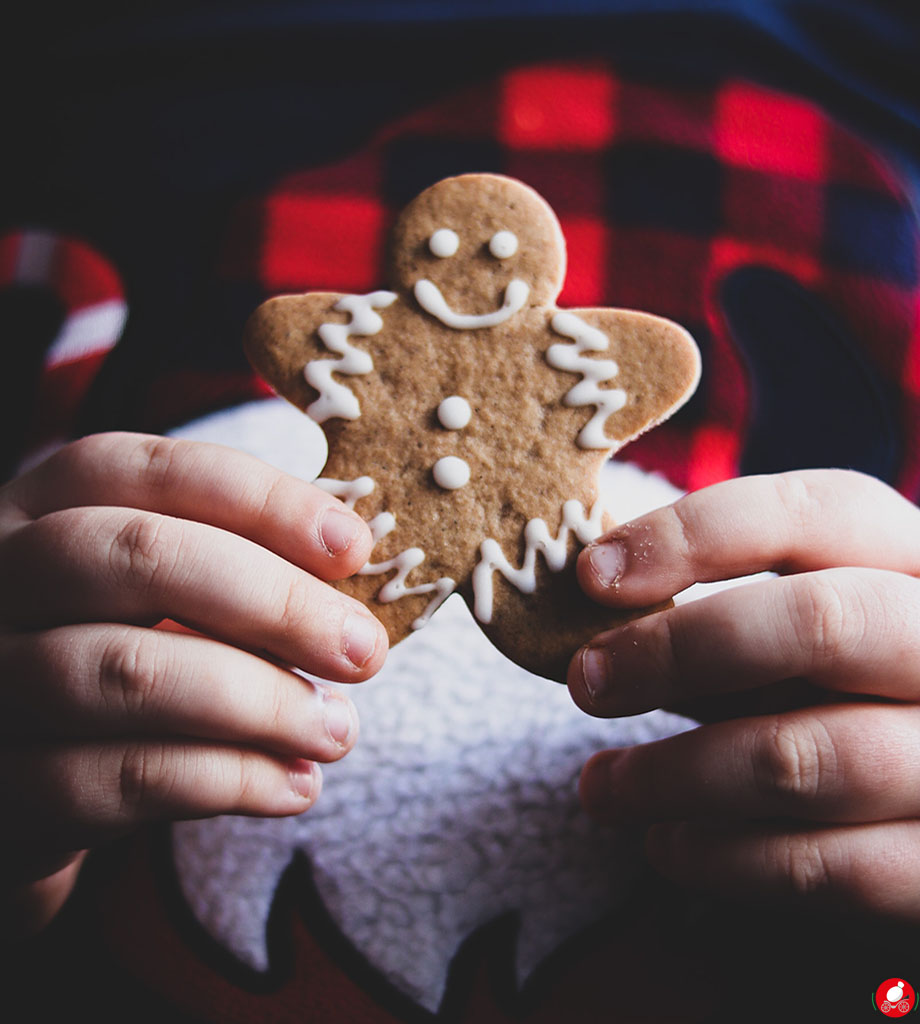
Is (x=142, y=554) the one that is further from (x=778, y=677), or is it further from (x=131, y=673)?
(x=778, y=677)

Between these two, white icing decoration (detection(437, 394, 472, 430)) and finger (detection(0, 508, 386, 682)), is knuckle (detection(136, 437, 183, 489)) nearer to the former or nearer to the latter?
finger (detection(0, 508, 386, 682))

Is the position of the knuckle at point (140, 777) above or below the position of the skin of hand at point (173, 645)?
below

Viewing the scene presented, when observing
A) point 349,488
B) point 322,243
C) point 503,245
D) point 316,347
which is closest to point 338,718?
point 349,488

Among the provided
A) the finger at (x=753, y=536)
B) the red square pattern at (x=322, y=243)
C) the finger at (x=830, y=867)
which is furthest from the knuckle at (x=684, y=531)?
the red square pattern at (x=322, y=243)

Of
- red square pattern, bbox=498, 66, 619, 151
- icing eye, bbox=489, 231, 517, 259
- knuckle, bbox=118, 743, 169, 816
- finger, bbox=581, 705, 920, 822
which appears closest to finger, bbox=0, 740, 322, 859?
knuckle, bbox=118, 743, 169, 816

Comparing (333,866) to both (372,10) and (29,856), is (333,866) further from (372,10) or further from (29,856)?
(372,10)

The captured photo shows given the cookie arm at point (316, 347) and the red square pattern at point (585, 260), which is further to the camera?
the red square pattern at point (585, 260)

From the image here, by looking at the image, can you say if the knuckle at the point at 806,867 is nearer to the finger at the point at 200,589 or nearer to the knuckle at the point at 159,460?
the finger at the point at 200,589
